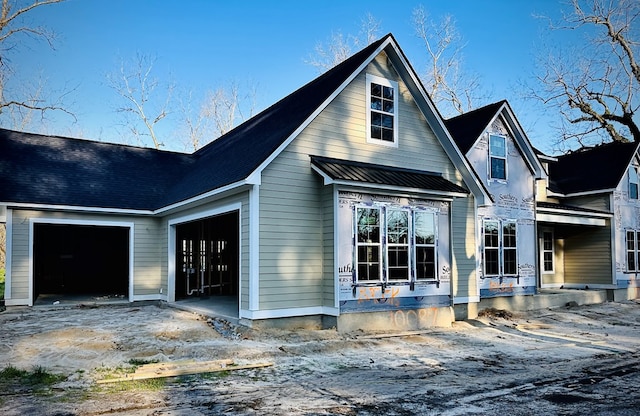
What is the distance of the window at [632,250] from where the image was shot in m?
20.8

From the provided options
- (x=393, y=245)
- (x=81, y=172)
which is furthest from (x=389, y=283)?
(x=81, y=172)

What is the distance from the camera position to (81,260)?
2091 centimetres

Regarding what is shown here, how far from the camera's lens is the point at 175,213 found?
15.7 m

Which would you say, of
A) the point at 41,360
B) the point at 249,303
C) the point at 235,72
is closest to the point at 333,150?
the point at 249,303

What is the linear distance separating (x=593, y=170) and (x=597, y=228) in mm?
2850

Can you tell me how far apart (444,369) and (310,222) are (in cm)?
465

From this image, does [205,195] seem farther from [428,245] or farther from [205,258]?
[428,245]

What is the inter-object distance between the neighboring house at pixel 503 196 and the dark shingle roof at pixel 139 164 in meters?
5.89

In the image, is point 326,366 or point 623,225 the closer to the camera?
point 326,366

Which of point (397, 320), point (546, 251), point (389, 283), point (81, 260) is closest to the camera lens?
point (389, 283)

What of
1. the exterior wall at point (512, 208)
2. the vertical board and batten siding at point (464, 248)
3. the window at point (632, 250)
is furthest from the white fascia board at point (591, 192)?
the vertical board and batten siding at point (464, 248)

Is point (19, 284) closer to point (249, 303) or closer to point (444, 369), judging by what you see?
point (249, 303)

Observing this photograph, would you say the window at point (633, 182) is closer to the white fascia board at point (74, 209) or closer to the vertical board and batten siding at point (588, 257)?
the vertical board and batten siding at point (588, 257)

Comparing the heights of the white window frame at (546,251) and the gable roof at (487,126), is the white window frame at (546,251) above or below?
below
